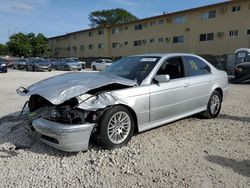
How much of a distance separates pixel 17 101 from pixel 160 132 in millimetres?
5156

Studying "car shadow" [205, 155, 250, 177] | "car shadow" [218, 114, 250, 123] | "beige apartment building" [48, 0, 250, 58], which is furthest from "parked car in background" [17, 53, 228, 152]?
"beige apartment building" [48, 0, 250, 58]

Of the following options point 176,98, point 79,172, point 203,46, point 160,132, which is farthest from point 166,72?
point 203,46

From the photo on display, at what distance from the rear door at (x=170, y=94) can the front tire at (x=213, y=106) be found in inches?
34.5

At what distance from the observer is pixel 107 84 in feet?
12.4

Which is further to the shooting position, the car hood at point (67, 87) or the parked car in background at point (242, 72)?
the parked car in background at point (242, 72)

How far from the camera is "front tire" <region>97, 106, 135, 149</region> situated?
11.9 feet

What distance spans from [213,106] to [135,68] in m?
2.21

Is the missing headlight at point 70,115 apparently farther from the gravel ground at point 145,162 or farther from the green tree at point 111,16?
the green tree at point 111,16

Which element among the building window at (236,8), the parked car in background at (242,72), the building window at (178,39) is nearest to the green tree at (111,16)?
the building window at (178,39)

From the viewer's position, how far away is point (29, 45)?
62469mm

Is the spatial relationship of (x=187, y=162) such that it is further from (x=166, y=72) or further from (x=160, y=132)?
(x=166, y=72)

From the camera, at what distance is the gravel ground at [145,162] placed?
3.00m

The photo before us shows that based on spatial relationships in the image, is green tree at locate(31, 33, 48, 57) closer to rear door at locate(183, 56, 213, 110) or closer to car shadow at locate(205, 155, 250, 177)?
rear door at locate(183, 56, 213, 110)

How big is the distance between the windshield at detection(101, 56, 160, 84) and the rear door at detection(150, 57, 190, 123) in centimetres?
22
